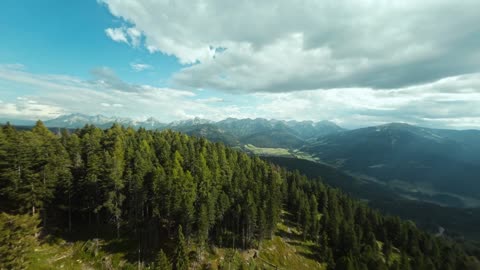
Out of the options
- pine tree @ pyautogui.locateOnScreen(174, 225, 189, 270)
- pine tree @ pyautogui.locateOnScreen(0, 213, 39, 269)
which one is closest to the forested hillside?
pine tree @ pyautogui.locateOnScreen(174, 225, 189, 270)

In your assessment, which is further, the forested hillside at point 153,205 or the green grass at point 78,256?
the forested hillside at point 153,205

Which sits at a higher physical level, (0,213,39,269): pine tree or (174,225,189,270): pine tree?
(0,213,39,269): pine tree

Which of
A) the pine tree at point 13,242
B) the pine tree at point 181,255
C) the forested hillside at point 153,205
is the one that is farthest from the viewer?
the forested hillside at point 153,205

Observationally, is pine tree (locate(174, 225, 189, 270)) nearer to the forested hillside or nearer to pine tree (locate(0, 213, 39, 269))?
the forested hillside

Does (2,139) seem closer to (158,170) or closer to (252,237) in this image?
(158,170)

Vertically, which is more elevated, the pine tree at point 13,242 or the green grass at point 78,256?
the pine tree at point 13,242

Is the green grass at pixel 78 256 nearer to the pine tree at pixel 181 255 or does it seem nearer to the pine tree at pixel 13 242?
the pine tree at pixel 181 255

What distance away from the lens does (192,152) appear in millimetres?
85812

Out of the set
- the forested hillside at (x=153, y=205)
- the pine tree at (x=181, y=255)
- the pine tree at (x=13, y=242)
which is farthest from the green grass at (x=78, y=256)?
the pine tree at (x=13, y=242)

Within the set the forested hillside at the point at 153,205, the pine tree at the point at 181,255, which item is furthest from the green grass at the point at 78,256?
the pine tree at the point at 181,255

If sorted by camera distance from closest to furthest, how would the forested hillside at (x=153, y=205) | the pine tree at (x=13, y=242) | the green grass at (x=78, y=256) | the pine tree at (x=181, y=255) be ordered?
the pine tree at (x=13, y=242)
the green grass at (x=78, y=256)
the pine tree at (x=181, y=255)
the forested hillside at (x=153, y=205)

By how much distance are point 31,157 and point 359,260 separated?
295ft

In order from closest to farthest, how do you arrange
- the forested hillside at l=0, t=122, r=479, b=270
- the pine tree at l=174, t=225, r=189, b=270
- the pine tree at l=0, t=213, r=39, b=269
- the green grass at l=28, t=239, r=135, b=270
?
the pine tree at l=0, t=213, r=39, b=269 → the green grass at l=28, t=239, r=135, b=270 → the pine tree at l=174, t=225, r=189, b=270 → the forested hillside at l=0, t=122, r=479, b=270

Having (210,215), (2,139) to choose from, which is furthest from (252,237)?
(2,139)
